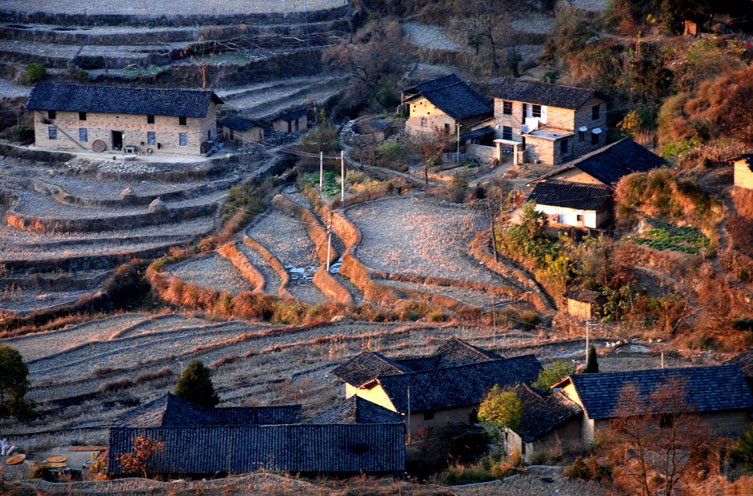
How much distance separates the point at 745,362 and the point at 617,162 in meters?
12.6

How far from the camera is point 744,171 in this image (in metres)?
30.8

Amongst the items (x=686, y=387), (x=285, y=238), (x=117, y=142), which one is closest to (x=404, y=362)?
(x=686, y=387)

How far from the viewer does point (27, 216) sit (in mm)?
39438

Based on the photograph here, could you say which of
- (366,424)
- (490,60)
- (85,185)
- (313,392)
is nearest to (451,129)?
(490,60)

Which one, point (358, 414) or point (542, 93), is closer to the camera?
point (358, 414)

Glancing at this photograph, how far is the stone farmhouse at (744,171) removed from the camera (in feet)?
100

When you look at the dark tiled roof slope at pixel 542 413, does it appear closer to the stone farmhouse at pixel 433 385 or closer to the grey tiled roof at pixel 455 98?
the stone farmhouse at pixel 433 385

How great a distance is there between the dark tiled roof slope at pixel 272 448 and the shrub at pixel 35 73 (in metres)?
31.1

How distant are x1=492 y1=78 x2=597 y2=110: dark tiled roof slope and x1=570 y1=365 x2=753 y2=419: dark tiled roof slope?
19043mm

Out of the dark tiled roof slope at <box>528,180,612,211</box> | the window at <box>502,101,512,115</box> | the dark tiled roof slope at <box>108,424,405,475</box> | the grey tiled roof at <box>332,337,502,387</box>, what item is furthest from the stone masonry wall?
the dark tiled roof slope at <box>108,424,405,475</box>

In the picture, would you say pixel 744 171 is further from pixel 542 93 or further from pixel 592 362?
pixel 542 93

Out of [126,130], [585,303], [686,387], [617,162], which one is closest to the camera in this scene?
[686,387]

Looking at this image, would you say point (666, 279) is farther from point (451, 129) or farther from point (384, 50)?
point (384, 50)

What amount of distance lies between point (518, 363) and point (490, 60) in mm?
26313
